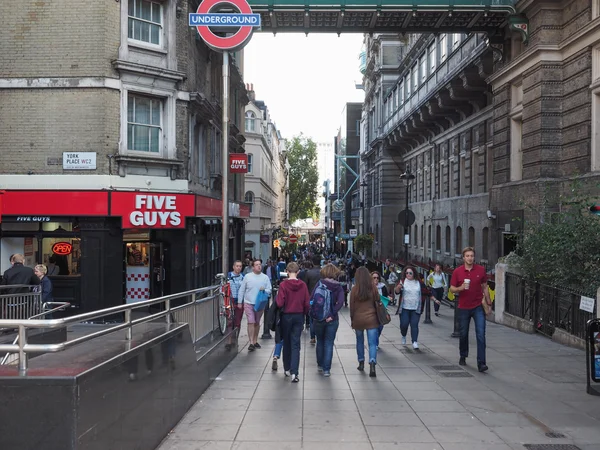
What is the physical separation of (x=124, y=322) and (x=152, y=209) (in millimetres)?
12080

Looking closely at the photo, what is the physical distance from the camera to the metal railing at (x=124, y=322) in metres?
4.30

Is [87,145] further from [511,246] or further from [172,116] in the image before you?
[511,246]

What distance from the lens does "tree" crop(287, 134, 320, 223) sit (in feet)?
335

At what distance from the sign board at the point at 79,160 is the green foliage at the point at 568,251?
1134 cm

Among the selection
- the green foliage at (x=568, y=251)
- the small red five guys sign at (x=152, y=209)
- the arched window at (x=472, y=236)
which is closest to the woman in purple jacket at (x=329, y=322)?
the green foliage at (x=568, y=251)

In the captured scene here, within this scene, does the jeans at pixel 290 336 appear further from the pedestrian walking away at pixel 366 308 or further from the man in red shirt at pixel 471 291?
the man in red shirt at pixel 471 291

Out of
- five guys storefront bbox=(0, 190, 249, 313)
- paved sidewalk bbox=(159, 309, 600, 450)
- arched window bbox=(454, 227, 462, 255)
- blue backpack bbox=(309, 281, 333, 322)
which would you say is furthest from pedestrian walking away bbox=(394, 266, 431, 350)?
arched window bbox=(454, 227, 462, 255)

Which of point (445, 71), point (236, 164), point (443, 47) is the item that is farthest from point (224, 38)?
point (443, 47)

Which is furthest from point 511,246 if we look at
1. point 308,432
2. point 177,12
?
point 308,432

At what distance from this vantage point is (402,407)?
7.37m

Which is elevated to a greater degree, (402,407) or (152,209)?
(152,209)

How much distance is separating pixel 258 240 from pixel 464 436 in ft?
145

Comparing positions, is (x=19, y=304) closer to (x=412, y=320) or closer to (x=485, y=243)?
(x=412, y=320)

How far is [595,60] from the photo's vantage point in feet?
53.9
